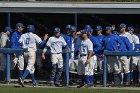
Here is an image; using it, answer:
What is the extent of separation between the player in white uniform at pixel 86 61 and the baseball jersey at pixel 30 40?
147 centimetres

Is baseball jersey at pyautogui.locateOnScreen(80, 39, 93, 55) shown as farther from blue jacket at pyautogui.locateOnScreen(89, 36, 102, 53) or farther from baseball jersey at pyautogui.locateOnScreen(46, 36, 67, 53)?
baseball jersey at pyautogui.locateOnScreen(46, 36, 67, 53)

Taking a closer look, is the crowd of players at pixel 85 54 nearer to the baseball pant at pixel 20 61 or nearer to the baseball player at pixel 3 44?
the baseball pant at pixel 20 61

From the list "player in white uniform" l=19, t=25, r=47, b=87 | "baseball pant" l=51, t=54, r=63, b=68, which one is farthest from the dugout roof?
"baseball pant" l=51, t=54, r=63, b=68

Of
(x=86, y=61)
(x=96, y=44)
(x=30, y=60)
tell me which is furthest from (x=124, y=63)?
(x=30, y=60)

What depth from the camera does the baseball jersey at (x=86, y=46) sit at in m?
16.1

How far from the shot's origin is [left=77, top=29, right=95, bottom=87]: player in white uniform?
633 inches

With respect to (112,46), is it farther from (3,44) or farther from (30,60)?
(3,44)

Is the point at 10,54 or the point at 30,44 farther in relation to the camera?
the point at 10,54

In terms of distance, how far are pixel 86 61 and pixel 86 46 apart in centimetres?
49

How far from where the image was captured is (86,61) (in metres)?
16.1

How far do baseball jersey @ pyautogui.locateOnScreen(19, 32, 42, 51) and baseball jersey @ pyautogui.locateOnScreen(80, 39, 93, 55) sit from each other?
141 cm

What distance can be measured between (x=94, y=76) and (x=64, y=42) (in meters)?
1.67

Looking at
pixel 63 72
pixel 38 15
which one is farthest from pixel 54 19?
pixel 63 72

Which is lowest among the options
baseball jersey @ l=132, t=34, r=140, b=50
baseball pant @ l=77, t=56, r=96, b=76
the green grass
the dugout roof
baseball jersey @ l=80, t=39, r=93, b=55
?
the green grass
